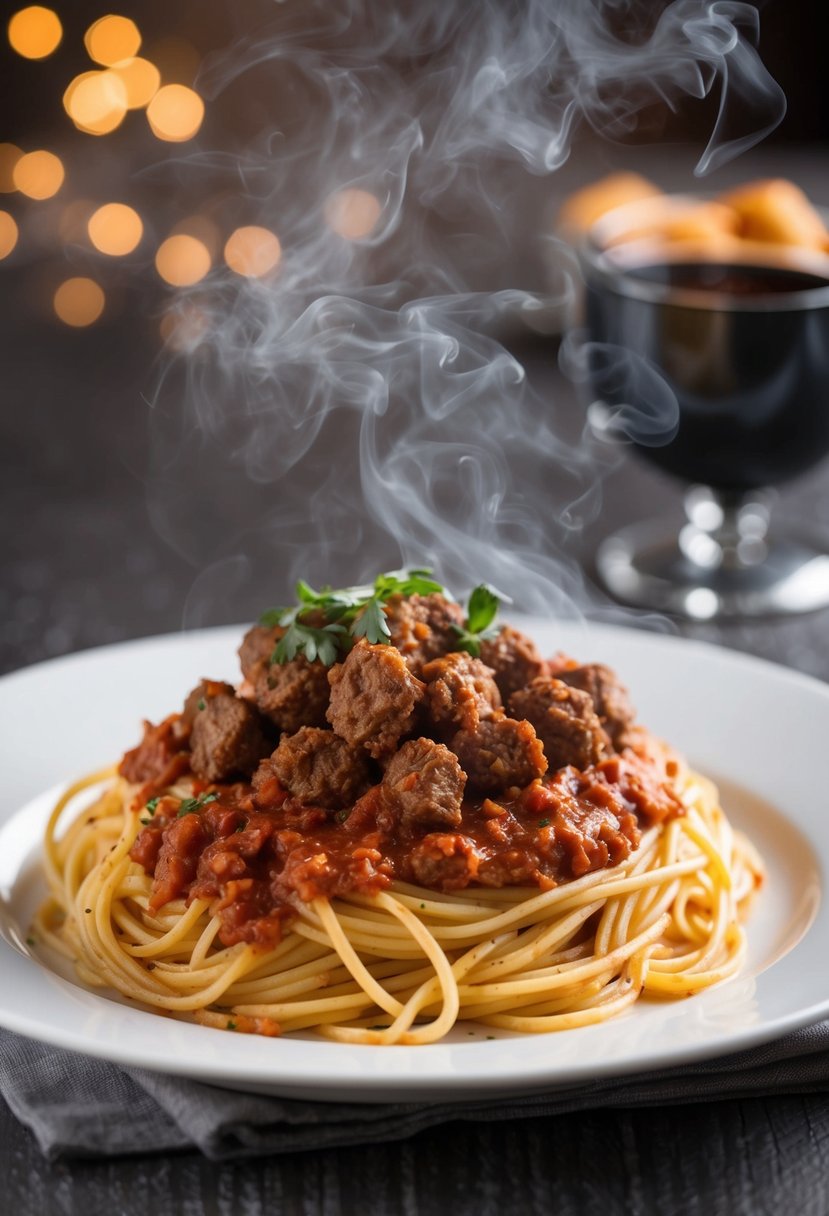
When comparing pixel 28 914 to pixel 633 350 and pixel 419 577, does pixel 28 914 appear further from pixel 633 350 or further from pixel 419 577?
pixel 633 350

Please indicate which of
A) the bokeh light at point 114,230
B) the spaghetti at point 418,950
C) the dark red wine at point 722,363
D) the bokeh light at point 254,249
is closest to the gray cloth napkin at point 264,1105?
the spaghetti at point 418,950

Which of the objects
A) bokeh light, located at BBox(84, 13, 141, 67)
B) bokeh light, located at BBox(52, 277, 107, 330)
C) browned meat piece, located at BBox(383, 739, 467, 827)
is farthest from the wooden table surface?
bokeh light, located at BBox(84, 13, 141, 67)

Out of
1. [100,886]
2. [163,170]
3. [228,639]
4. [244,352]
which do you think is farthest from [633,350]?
[163,170]

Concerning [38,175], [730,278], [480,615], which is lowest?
[38,175]

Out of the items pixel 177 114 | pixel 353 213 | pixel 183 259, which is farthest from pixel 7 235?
pixel 177 114

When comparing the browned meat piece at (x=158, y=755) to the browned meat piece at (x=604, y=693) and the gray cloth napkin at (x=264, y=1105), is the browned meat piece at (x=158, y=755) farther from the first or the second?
the browned meat piece at (x=604, y=693)

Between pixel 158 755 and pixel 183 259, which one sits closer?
pixel 158 755

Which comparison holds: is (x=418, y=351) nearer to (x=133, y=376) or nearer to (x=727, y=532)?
(x=727, y=532)
